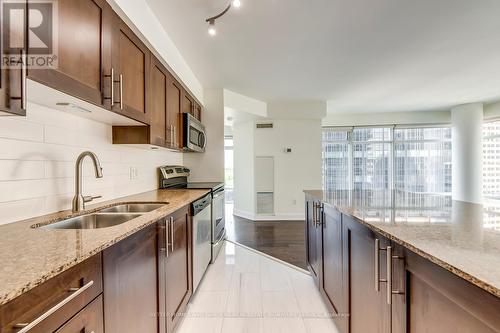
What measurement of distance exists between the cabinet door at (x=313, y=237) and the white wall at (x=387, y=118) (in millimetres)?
4536

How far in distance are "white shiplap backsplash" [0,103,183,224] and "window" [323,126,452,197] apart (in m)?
5.52

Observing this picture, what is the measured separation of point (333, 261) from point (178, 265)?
110 cm

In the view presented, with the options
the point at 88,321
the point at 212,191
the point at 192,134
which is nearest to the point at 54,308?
the point at 88,321

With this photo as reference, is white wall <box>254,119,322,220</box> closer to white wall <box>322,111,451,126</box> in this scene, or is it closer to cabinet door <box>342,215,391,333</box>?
white wall <box>322,111,451,126</box>

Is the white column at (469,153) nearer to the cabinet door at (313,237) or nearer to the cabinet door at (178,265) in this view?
the cabinet door at (313,237)

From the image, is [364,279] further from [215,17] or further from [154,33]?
[154,33]

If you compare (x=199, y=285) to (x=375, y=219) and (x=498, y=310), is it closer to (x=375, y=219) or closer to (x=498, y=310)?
(x=375, y=219)

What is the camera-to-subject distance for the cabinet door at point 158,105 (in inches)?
82.9

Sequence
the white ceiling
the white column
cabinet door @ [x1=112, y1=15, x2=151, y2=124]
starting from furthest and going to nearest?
the white column → the white ceiling → cabinet door @ [x1=112, y1=15, x2=151, y2=124]

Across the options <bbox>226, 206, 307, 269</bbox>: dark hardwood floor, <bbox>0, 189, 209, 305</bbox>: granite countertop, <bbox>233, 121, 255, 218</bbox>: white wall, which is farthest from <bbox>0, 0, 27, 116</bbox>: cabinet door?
<bbox>233, 121, 255, 218</bbox>: white wall

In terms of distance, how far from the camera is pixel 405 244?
0.82m

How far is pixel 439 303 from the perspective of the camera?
2.41 feet

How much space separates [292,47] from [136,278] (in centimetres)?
→ 270

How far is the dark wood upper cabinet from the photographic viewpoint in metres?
1.51
